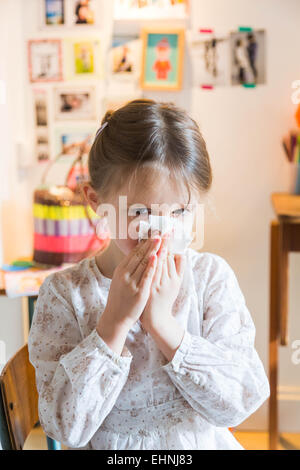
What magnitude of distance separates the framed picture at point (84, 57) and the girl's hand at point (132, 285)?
1.15 m

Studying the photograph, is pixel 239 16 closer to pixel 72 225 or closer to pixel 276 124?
pixel 276 124

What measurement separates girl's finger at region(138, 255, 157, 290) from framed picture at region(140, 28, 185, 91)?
1.10 m

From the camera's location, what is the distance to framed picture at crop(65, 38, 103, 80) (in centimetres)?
172

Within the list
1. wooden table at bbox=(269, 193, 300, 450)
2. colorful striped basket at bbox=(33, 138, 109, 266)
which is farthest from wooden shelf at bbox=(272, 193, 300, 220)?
colorful striped basket at bbox=(33, 138, 109, 266)

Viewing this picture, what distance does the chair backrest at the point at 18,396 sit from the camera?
31.2 inches

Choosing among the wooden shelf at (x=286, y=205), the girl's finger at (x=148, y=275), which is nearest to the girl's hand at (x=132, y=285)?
the girl's finger at (x=148, y=275)

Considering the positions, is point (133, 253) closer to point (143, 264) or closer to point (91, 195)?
point (143, 264)

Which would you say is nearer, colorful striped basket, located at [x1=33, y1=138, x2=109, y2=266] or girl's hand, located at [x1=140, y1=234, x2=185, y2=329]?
girl's hand, located at [x1=140, y1=234, x2=185, y2=329]

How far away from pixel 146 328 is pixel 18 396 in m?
0.25

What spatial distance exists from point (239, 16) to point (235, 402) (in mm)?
1250

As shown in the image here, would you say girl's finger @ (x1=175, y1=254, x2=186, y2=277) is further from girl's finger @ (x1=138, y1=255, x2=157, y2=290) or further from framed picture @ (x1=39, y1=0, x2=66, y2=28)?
framed picture @ (x1=39, y1=0, x2=66, y2=28)

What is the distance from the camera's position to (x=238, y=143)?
1706 mm

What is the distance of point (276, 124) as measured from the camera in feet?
5.56

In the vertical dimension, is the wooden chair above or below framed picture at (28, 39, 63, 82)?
below
